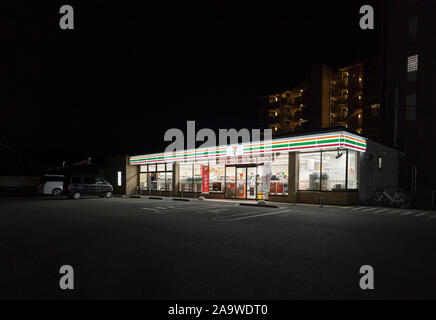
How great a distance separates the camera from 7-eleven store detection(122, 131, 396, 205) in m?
15.2

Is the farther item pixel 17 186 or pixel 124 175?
pixel 17 186

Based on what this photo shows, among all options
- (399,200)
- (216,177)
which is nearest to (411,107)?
(399,200)

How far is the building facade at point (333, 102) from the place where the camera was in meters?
38.4

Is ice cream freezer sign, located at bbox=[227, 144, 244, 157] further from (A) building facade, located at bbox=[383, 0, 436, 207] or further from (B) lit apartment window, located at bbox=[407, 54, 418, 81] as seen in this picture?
(B) lit apartment window, located at bbox=[407, 54, 418, 81]

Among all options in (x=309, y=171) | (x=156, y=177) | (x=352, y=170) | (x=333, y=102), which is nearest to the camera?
(x=352, y=170)

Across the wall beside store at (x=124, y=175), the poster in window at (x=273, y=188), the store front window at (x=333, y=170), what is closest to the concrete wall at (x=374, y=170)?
the store front window at (x=333, y=170)

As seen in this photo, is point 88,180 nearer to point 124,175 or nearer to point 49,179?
point 49,179

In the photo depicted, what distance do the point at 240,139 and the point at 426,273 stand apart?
16.0 meters

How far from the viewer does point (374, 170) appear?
17766mm

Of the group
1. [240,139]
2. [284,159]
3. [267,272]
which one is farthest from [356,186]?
[267,272]

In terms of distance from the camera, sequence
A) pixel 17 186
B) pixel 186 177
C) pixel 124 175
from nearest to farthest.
Answer: pixel 186 177
pixel 124 175
pixel 17 186

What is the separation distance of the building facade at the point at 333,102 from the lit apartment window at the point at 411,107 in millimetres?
8590

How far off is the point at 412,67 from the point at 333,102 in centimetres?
1769
